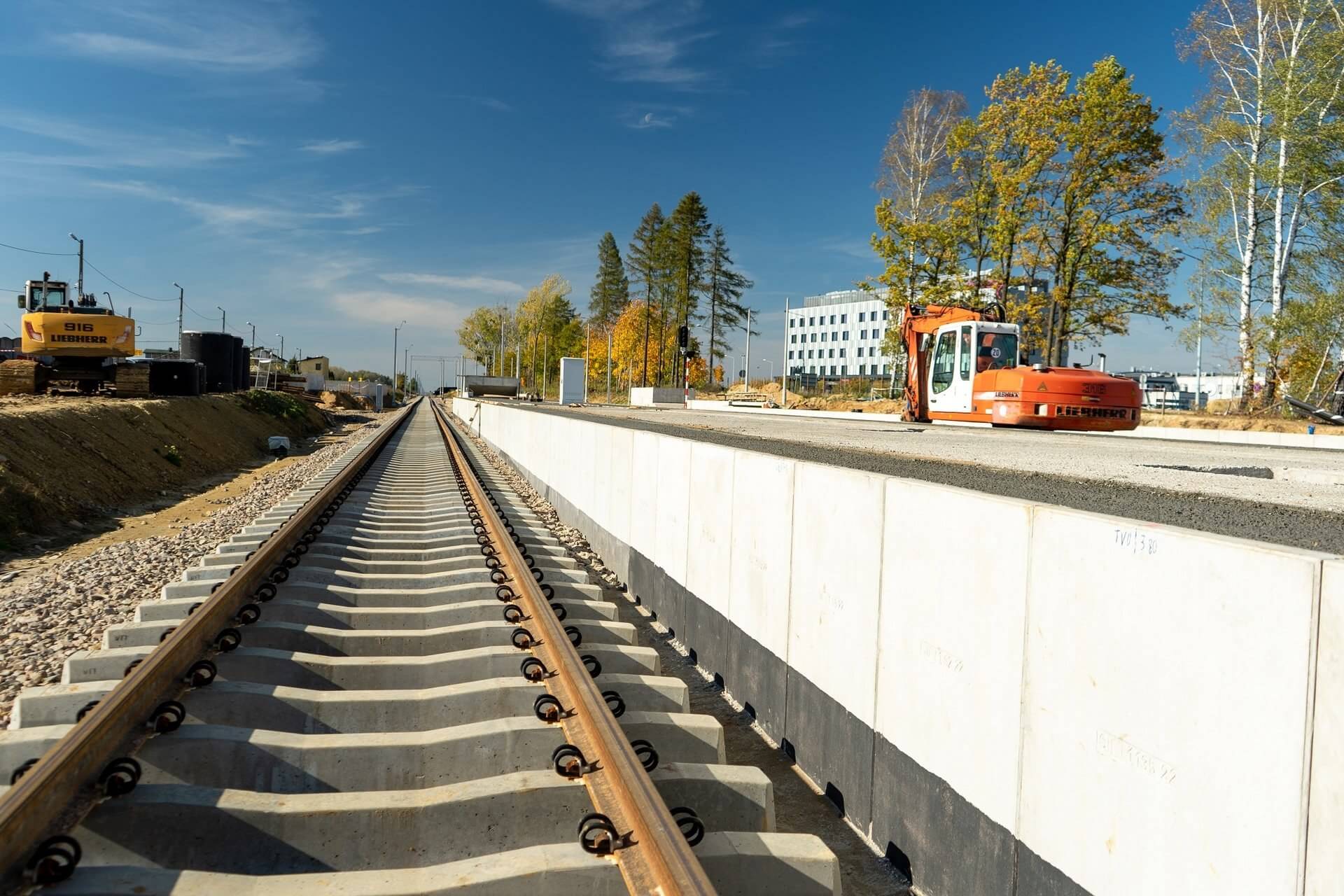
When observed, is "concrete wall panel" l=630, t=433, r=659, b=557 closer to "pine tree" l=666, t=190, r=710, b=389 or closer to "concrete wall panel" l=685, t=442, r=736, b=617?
"concrete wall panel" l=685, t=442, r=736, b=617

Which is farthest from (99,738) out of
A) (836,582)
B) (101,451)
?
(101,451)

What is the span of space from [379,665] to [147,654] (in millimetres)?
1108

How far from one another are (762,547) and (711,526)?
3.20 feet

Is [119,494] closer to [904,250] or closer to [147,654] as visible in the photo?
[147,654]

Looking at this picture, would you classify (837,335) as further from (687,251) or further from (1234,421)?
(1234,421)

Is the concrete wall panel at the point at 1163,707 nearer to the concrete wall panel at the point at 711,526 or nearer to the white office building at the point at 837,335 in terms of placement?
the concrete wall panel at the point at 711,526

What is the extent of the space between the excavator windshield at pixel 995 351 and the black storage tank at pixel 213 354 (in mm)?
34073

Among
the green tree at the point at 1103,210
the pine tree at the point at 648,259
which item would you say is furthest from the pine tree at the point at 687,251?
the green tree at the point at 1103,210

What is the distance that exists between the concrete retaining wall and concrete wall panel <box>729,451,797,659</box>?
2cm

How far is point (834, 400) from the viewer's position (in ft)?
166

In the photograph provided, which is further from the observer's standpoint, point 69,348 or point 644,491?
point 69,348

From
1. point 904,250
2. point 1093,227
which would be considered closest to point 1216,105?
point 1093,227

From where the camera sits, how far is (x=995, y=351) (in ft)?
67.8

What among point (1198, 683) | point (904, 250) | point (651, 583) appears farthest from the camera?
point (904, 250)
